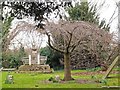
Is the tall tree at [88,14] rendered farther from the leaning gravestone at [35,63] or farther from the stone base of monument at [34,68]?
the stone base of monument at [34,68]

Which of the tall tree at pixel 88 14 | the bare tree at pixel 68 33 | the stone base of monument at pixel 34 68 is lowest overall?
the stone base of monument at pixel 34 68

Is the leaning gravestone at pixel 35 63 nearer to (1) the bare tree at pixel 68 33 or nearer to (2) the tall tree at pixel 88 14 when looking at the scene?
(2) the tall tree at pixel 88 14

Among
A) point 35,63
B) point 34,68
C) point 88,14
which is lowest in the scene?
point 34,68

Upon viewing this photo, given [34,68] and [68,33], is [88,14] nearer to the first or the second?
[68,33]

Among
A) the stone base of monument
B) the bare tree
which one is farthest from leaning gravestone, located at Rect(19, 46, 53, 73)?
the bare tree

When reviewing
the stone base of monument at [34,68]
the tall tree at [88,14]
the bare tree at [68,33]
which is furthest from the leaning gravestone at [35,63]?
the bare tree at [68,33]

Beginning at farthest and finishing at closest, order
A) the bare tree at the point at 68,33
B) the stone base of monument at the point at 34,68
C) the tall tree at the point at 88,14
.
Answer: the stone base of monument at the point at 34,68 → the tall tree at the point at 88,14 → the bare tree at the point at 68,33

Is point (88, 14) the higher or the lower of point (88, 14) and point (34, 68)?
the higher

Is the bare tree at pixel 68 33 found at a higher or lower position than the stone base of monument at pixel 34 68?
higher

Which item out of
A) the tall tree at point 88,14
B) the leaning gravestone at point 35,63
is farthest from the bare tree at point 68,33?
the leaning gravestone at point 35,63

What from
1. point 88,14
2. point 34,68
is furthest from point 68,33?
point 34,68

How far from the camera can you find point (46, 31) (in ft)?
17.1

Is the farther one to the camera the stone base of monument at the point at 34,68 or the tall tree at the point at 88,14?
the stone base of monument at the point at 34,68

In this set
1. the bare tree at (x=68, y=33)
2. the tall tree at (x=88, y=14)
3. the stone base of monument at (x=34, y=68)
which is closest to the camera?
the bare tree at (x=68, y=33)
